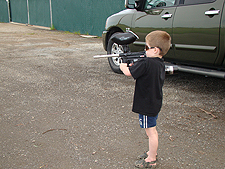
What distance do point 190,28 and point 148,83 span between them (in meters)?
2.35

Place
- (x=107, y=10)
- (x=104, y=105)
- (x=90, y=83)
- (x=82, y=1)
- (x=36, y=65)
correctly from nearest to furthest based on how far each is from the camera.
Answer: (x=104, y=105) → (x=90, y=83) → (x=36, y=65) → (x=107, y=10) → (x=82, y=1)

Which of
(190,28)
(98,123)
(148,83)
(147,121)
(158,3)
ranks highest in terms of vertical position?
(158,3)

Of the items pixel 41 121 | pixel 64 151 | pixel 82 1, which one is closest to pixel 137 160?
pixel 64 151

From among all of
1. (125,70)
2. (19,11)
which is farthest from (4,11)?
(125,70)

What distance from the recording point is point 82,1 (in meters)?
14.8

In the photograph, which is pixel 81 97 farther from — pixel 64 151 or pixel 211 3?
pixel 211 3

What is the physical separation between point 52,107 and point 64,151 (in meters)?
1.29

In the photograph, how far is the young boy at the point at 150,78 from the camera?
2.11 m

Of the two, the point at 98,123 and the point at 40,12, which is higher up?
the point at 40,12

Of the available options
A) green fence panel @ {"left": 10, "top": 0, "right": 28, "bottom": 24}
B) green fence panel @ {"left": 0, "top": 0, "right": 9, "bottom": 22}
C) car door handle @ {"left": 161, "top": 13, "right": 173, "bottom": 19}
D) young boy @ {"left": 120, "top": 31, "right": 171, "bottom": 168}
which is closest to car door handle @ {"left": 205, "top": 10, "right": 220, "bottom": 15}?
car door handle @ {"left": 161, "top": 13, "right": 173, "bottom": 19}

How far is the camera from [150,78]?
2.15m

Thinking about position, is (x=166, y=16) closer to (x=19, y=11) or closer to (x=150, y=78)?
(x=150, y=78)

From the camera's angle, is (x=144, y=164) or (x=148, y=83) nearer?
(x=148, y=83)

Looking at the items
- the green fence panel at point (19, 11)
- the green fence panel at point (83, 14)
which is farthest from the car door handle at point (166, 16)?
the green fence panel at point (19, 11)
